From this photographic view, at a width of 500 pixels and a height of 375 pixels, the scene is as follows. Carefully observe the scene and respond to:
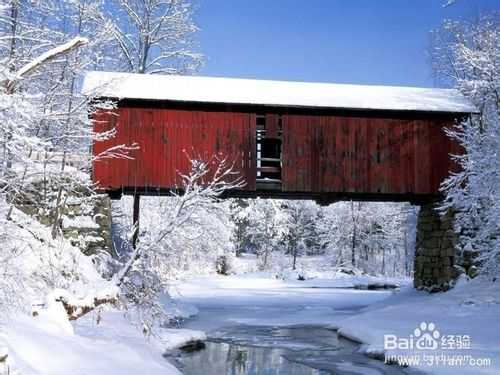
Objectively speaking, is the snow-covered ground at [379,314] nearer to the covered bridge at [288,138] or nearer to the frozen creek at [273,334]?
the frozen creek at [273,334]

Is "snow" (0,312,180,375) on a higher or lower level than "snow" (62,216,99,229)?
lower

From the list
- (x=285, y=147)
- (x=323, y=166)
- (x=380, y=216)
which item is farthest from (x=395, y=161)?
(x=380, y=216)

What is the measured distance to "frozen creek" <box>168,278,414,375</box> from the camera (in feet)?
35.2

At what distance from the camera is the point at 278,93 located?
18.2 metres

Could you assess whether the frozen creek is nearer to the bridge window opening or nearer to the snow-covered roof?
the bridge window opening

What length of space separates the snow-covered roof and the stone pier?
348cm

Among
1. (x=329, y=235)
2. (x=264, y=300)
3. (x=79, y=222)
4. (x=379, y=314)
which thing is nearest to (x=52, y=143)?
(x=79, y=222)

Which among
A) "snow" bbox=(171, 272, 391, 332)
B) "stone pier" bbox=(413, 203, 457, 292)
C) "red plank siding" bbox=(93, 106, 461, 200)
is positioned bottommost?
"snow" bbox=(171, 272, 391, 332)

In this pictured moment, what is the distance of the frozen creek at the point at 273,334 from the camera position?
1073 cm

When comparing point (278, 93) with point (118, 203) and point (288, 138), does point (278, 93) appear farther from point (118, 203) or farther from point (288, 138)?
point (118, 203)

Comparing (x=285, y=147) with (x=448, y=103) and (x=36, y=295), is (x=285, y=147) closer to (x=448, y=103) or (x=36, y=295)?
(x=448, y=103)

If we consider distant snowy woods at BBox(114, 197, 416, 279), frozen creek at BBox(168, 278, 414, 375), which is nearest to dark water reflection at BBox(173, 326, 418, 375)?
frozen creek at BBox(168, 278, 414, 375)

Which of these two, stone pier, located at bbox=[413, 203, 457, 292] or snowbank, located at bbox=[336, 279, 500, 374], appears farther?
stone pier, located at bbox=[413, 203, 457, 292]

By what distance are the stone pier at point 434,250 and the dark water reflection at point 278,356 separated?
4955 mm
